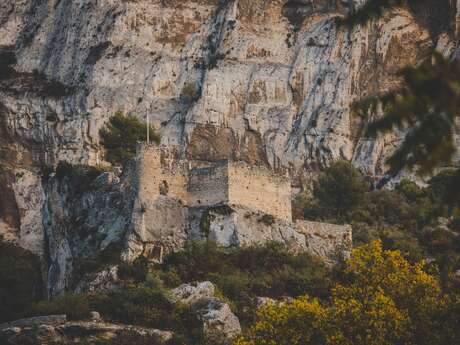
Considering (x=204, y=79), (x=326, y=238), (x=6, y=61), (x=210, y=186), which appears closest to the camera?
(x=210, y=186)

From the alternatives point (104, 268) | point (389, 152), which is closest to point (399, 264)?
point (104, 268)

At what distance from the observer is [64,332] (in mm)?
39188

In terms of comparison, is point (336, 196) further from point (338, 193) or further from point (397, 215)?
point (397, 215)

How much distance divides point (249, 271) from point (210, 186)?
4215 mm

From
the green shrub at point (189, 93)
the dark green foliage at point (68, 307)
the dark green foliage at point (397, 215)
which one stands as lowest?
the dark green foliage at point (68, 307)

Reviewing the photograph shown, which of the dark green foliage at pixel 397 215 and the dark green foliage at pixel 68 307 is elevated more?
the dark green foliage at pixel 397 215

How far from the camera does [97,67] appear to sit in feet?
271

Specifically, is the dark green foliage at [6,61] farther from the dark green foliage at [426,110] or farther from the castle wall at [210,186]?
the dark green foliage at [426,110]

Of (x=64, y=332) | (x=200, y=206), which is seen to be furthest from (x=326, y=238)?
(x=64, y=332)

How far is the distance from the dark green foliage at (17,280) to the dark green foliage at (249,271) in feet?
22.8

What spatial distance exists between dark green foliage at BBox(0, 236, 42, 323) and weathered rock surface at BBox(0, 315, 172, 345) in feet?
15.8

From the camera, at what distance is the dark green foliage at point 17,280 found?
154 ft

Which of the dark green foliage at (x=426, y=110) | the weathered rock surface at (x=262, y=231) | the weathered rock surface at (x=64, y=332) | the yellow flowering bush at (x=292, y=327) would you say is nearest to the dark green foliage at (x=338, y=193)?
the weathered rock surface at (x=262, y=231)

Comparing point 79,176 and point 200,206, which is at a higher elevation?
point 79,176
